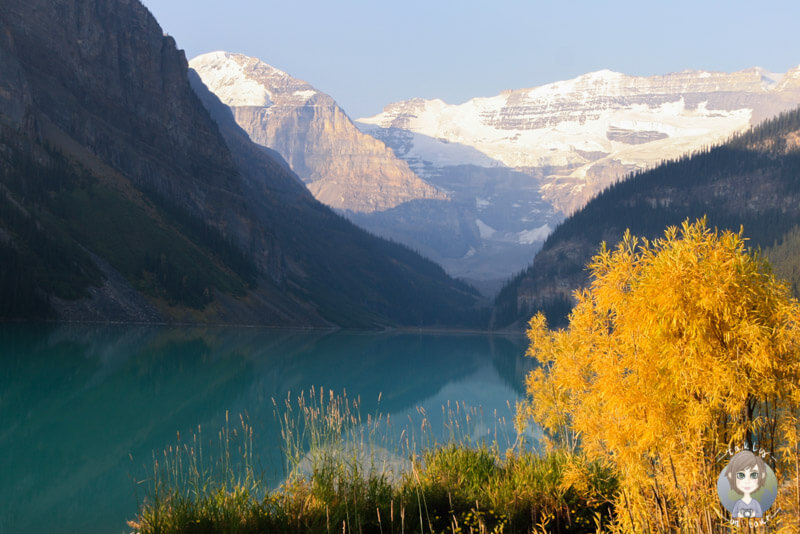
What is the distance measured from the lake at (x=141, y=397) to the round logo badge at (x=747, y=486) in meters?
7.92

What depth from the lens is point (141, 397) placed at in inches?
2041

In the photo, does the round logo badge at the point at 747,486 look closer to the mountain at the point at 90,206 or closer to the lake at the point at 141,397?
the lake at the point at 141,397

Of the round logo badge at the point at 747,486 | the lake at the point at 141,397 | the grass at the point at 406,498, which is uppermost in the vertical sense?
the round logo badge at the point at 747,486

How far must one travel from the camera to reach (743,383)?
1099 centimetres

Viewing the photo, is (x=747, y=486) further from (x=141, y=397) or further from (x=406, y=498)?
(x=141, y=397)

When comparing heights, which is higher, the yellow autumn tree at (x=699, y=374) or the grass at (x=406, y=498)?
the yellow autumn tree at (x=699, y=374)

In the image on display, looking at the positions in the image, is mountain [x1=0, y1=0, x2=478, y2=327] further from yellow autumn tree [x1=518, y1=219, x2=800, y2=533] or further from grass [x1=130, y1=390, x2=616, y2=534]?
yellow autumn tree [x1=518, y1=219, x2=800, y2=533]

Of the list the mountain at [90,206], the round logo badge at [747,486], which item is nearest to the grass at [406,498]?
the round logo badge at [747,486]

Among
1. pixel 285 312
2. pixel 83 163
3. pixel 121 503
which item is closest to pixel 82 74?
pixel 83 163

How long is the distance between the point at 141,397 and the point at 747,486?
167 feet

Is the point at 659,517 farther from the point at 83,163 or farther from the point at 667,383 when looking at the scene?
the point at 83,163

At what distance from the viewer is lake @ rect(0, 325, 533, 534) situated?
26203mm

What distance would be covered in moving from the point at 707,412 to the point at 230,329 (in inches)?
5547

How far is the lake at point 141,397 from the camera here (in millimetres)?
26203
